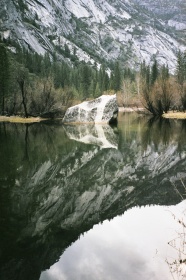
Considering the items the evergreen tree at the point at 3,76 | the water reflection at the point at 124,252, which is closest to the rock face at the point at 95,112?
the evergreen tree at the point at 3,76

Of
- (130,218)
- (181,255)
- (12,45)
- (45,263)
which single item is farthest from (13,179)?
(12,45)

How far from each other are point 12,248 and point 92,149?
14.0 metres

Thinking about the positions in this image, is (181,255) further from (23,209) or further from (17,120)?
(17,120)

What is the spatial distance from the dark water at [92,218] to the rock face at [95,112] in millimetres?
32002

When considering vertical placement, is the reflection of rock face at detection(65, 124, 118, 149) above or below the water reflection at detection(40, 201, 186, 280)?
above

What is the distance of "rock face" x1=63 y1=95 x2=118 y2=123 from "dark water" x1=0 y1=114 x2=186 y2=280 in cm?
3200

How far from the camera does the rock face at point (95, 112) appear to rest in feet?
161

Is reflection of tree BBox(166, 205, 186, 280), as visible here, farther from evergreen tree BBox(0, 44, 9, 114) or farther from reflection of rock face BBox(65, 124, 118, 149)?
evergreen tree BBox(0, 44, 9, 114)

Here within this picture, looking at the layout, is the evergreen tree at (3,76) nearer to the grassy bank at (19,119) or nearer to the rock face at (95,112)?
the grassy bank at (19,119)

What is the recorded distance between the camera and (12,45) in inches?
6088

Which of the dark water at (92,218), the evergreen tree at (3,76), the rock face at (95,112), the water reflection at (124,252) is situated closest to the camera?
the water reflection at (124,252)

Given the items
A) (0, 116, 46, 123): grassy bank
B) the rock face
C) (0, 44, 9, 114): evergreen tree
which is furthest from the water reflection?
(0, 44, 9, 114): evergreen tree

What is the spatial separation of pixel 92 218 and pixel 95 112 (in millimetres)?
41993

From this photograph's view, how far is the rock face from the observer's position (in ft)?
161
